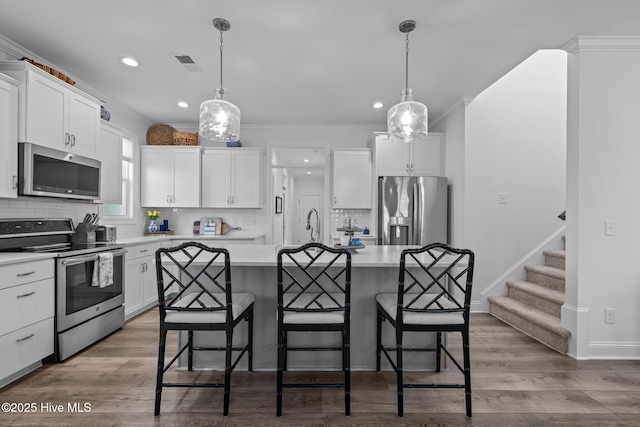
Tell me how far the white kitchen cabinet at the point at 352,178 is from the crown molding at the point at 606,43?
9.12 feet

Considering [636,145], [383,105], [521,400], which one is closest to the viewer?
[521,400]

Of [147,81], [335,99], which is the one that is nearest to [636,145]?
[335,99]

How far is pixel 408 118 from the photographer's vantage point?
8.54 feet

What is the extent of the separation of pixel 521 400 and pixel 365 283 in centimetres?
123

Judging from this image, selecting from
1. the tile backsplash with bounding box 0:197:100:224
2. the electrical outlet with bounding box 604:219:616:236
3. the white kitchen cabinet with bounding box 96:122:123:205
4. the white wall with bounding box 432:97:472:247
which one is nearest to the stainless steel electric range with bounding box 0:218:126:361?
the tile backsplash with bounding box 0:197:100:224

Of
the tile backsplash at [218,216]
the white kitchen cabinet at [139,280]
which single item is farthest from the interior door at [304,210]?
the white kitchen cabinet at [139,280]

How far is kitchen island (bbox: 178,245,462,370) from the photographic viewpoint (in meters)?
2.58

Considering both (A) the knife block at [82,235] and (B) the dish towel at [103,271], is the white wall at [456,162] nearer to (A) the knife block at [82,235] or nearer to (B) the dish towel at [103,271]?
(B) the dish towel at [103,271]

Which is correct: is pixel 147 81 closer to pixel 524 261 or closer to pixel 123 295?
pixel 123 295

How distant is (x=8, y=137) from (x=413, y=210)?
13.6 ft

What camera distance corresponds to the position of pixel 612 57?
111 inches

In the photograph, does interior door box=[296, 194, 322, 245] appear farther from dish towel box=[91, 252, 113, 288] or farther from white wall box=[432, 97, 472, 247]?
dish towel box=[91, 252, 113, 288]

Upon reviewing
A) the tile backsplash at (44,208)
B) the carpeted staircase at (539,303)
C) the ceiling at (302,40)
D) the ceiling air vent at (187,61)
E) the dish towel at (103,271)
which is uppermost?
the ceiling at (302,40)

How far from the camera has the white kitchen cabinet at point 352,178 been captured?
5148 millimetres
